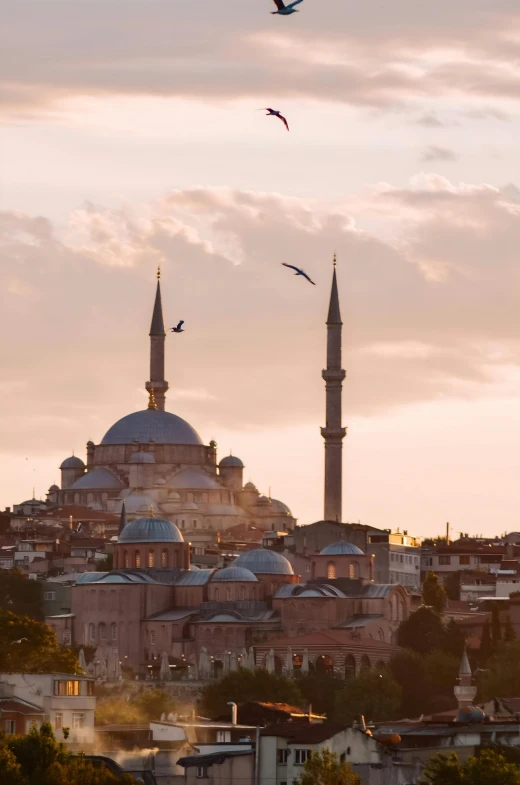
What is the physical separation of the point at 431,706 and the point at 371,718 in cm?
485

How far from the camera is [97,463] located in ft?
425

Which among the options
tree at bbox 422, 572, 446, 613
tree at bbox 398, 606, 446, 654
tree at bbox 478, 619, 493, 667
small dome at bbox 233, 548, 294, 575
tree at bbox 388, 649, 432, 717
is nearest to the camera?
tree at bbox 388, 649, 432, 717

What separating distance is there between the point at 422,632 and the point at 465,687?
13.4 m

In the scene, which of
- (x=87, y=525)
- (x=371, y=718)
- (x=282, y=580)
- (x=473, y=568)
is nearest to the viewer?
(x=371, y=718)

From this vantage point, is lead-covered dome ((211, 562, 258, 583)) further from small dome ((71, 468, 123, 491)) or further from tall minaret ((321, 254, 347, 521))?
small dome ((71, 468, 123, 491))

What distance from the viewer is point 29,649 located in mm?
74812

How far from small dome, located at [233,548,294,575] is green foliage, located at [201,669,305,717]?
15.0m

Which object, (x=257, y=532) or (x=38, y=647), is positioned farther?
(x=257, y=532)

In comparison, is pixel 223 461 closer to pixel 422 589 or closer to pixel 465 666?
pixel 422 589

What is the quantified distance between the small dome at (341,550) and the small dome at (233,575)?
12.9ft

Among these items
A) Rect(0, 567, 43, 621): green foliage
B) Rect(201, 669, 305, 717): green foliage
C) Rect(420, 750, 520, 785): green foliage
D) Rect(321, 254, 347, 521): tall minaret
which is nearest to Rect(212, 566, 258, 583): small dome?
Rect(0, 567, 43, 621): green foliage

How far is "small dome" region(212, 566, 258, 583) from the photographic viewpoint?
96.9m

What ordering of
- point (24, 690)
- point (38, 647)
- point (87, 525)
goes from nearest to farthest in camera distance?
1. point (24, 690)
2. point (38, 647)
3. point (87, 525)

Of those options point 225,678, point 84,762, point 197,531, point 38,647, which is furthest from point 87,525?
point 84,762
